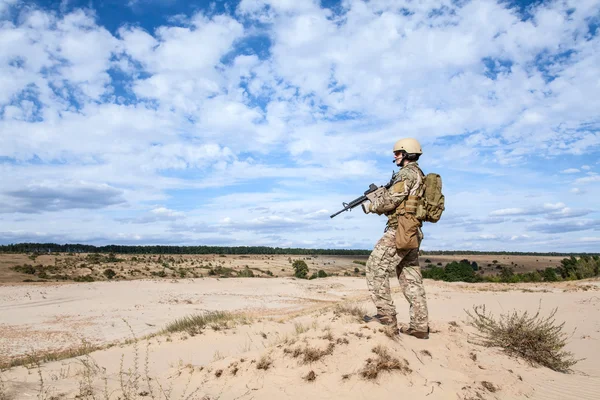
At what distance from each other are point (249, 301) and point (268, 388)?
19192mm

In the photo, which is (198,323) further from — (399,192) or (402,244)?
(399,192)

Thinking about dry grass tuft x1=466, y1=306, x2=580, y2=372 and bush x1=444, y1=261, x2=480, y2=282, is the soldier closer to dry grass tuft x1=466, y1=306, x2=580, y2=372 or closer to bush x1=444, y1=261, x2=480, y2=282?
dry grass tuft x1=466, y1=306, x2=580, y2=372

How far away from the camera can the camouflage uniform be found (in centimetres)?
650

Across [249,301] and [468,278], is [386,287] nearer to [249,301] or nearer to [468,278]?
[249,301]

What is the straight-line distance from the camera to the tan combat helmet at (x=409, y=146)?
6825mm

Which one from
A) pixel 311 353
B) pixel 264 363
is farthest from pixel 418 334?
pixel 264 363

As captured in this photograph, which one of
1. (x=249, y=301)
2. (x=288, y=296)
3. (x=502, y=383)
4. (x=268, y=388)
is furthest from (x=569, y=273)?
(x=268, y=388)

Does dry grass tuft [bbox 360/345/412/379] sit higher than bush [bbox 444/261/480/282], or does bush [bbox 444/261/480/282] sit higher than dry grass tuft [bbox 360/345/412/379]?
dry grass tuft [bbox 360/345/412/379]

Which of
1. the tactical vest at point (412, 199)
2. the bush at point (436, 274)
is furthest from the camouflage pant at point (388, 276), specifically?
the bush at point (436, 274)

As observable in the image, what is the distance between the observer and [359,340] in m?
5.88

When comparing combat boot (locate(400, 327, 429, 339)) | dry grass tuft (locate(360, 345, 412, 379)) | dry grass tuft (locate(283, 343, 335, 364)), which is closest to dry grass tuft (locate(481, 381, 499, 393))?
dry grass tuft (locate(360, 345, 412, 379))

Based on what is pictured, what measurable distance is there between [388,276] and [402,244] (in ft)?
1.98

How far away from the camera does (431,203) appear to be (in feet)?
21.5

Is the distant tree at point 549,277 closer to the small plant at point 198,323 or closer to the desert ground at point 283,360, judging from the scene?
the desert ground at point 283,360
